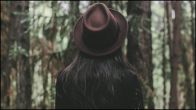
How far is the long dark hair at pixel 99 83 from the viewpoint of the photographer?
3.27 metres

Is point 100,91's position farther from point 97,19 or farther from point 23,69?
point 23,69

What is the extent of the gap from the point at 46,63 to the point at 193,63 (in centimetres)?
468

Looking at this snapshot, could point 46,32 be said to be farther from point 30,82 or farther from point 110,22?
point 110,22

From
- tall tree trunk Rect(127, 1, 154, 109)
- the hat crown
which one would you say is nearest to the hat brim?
the hat crown

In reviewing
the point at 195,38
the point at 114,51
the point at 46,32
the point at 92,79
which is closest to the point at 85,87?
the point at 92,79

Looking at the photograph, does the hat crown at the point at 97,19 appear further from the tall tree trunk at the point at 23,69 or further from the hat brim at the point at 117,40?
the tall tree trunk at the point at 23,69

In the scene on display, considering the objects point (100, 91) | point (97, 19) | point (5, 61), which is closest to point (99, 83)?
point (100, 91)

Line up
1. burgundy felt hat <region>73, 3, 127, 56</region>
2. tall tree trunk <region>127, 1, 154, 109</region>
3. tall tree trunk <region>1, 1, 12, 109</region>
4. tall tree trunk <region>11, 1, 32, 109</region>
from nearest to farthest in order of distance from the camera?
burgundy felt hat <region>73, 3, 127, 56</region> < tall tree trunk <region>127, 1, 154, 109</region> < tall tree trunk <region>11, 1, 32, 109</region> < tall tree trunk <region>1, 1, 12, 109</region>

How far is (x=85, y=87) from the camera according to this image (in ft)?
10.8

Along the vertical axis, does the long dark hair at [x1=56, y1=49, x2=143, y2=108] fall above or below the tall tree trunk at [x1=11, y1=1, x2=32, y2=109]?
above

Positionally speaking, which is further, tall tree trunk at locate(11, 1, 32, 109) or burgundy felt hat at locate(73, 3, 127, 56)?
tall tree trunk at locate(11, 1, 32, 109)

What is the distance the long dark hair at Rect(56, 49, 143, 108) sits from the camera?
327cm

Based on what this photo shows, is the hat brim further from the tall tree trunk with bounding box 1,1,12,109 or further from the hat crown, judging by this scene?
the tall tree trunk with bounding box 1,1,12,109

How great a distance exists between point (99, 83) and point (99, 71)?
0.26 feet
